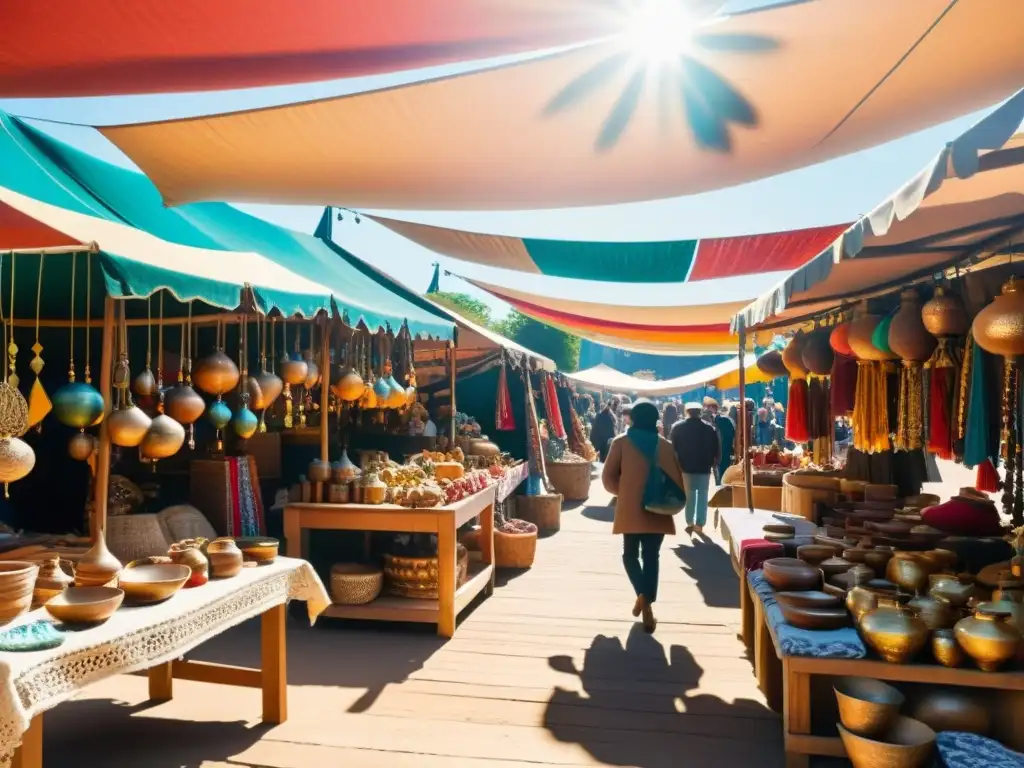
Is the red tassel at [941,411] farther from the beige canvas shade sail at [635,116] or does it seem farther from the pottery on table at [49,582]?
the pottery on table at [49,582]

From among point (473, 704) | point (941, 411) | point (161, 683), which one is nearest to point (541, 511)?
point (473, 704)

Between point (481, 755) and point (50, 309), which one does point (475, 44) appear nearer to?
point (481, 755)

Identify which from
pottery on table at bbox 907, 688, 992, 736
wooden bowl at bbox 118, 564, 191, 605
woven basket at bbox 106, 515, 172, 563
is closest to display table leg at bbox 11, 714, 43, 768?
wooden bowl at bbox 118, 564, 191, 605

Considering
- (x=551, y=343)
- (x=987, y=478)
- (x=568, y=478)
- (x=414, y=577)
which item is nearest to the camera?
(x=987, y=478)

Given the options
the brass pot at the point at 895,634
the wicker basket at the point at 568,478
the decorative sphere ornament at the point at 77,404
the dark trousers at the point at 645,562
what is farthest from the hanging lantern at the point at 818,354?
the wicker basket at the point at 568,478

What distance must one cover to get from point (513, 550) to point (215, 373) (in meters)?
2.96

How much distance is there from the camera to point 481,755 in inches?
102

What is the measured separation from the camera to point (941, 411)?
9.60 ft

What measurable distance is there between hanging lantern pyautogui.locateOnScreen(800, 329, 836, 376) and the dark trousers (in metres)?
1.22

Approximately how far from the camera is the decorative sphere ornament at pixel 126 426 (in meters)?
2.70

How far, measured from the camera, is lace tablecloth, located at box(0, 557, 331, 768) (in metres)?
1.70

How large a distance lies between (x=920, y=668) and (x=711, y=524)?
18.7ft

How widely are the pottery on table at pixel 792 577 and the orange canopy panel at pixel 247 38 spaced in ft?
6.81

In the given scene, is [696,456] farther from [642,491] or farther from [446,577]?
[446,577]
